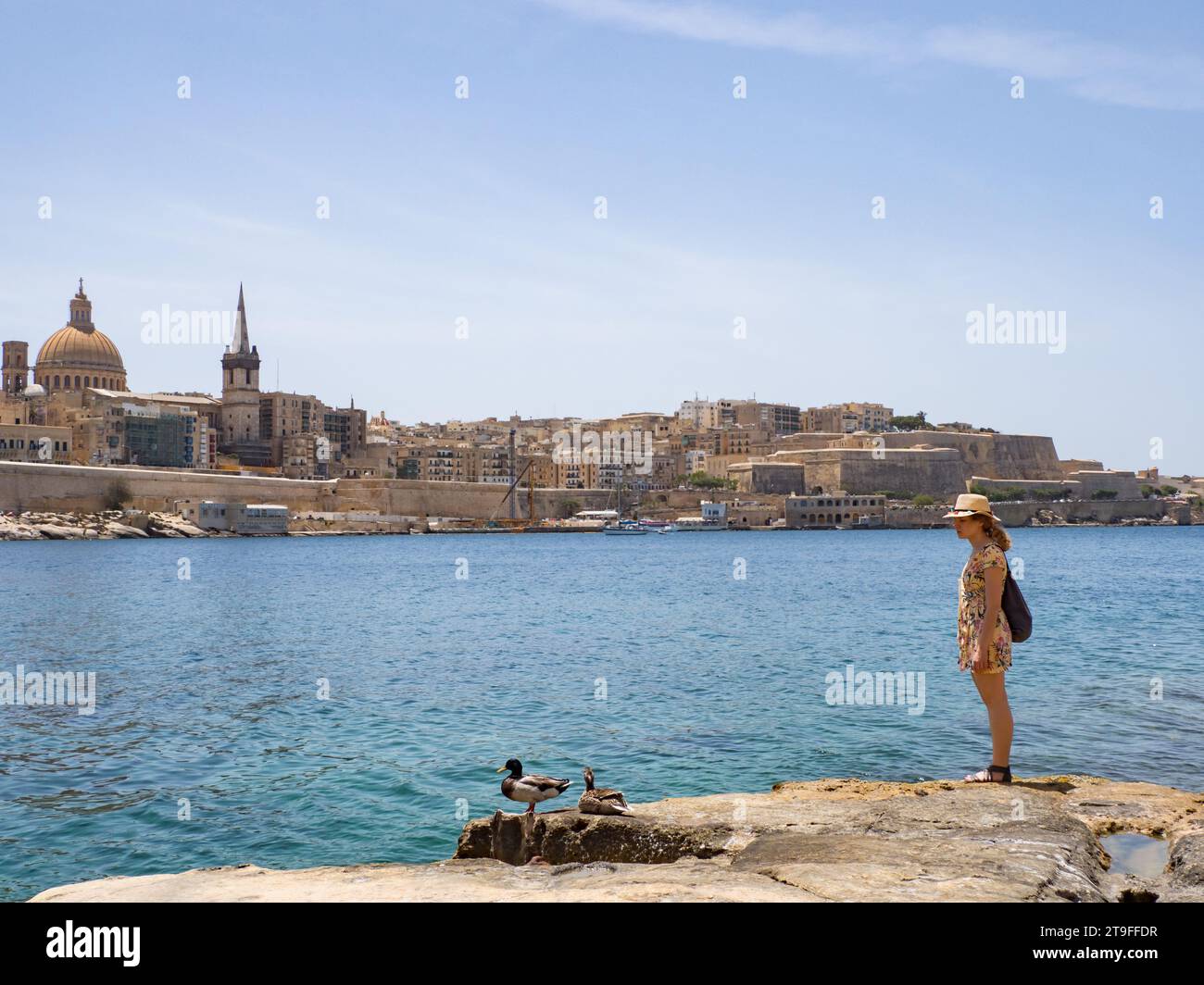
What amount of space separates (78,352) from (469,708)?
90186mm

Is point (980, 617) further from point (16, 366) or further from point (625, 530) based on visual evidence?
point (16, 366)

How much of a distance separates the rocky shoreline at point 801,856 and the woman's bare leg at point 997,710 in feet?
0.69

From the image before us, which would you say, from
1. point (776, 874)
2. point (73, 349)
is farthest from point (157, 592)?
point (73, 349)

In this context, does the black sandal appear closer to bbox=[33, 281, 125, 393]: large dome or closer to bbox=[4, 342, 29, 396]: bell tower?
bbox=[33, 281, 125, 393]: large dome

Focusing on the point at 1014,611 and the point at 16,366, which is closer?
the point at 1014,611

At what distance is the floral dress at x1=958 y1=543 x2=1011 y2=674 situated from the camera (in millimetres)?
5660

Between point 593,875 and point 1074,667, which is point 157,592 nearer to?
point 1074,667

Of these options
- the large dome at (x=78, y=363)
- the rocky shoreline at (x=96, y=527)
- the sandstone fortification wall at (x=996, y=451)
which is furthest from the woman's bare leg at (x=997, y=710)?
the sandstone fortification wall at (x=996, y=451)

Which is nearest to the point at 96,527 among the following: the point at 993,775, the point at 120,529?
the point at 120,529

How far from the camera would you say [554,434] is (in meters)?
124

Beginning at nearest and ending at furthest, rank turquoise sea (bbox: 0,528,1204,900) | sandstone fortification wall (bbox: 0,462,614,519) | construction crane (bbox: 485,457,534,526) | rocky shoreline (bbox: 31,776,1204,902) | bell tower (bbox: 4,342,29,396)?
rocky shoreline (bbox: 31,776,1204,902), turquoise sea (bbox: 0,528,1204,900), sandstone fortification wall (bbox: 0,462,614,519), construction crane (bbox: 485,457,534,526), bell tower (bbox: 4,342,29,396)

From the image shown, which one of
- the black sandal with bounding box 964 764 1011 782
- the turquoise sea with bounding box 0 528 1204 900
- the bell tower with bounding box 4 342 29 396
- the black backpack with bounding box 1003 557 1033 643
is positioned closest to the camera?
the black backpack with bounding box 1003 557 1033 643

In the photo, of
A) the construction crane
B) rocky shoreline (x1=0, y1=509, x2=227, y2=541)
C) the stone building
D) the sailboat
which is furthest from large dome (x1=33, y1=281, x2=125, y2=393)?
the stone building

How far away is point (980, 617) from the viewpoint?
5.78m
